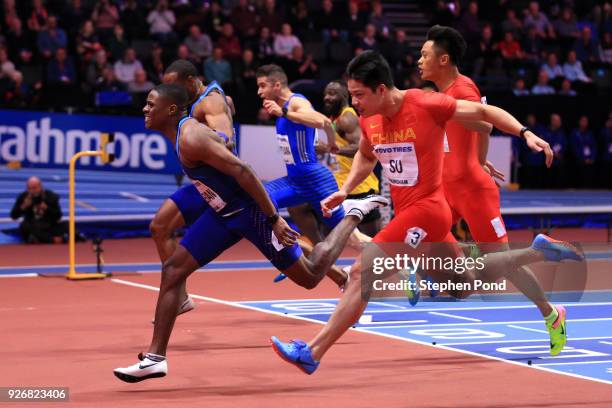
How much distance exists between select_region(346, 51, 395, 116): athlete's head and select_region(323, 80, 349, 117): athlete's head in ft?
17.7

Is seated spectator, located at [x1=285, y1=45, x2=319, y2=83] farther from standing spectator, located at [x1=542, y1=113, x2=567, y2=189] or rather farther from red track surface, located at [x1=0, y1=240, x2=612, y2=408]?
red track surface, located at [x1=0, y1=240, x2=612, y2=408]

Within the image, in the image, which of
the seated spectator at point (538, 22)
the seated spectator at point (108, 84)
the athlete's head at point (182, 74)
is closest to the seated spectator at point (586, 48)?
the seated spectator at point (538, 22)

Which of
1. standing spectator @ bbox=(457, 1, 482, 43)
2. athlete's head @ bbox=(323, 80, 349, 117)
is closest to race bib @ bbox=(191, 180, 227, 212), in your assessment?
athlete's head @ bbox=(323, 80, 349, 117)

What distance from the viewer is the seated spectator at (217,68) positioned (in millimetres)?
24406

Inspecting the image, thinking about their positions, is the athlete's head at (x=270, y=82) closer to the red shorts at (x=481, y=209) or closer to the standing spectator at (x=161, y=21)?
the red shorts at (x=481, y=209)

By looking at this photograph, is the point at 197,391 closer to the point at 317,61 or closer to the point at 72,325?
the point at 72,325

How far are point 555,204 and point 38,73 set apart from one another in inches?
416

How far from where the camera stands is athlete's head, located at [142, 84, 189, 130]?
877cm

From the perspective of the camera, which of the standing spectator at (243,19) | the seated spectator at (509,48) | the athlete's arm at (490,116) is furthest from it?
the seated spectator at (509,48)

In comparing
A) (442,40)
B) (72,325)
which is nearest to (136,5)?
(72,325)

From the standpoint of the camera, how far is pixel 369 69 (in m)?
8.35

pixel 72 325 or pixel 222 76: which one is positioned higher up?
pixel 222 76

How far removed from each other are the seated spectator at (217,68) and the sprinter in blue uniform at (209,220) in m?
15.6

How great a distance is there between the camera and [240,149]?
74.9ft
